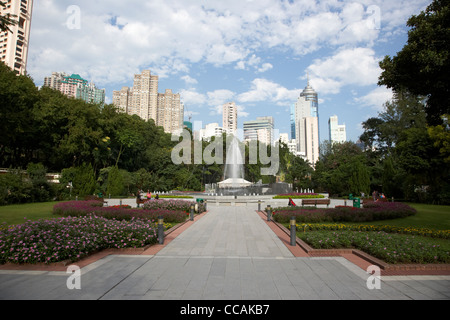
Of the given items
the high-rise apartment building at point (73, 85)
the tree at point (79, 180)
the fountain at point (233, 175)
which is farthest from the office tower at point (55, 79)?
the tree at point (79, 180)

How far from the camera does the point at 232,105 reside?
634ft

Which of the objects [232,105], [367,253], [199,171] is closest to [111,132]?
[199,171]

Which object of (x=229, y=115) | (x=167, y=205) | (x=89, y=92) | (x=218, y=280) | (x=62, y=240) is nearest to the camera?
(x=218, y=280)

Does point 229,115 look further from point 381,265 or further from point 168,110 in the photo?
point 381,265

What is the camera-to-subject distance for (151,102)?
119m

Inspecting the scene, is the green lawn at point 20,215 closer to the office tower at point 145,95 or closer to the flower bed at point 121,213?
the flower bed at point 121,213

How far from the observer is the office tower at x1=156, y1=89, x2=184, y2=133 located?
122m

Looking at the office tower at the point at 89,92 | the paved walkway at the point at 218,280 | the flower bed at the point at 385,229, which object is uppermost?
the office tower at the point at 89,92

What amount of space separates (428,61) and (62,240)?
14874mm

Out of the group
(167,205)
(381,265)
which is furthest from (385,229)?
(167,205)

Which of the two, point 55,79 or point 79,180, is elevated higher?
point 55,79

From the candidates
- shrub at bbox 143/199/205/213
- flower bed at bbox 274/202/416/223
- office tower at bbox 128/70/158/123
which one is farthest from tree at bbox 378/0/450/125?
office tower at bbox 128/70/158/123

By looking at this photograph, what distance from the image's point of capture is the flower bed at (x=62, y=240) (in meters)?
7.18
